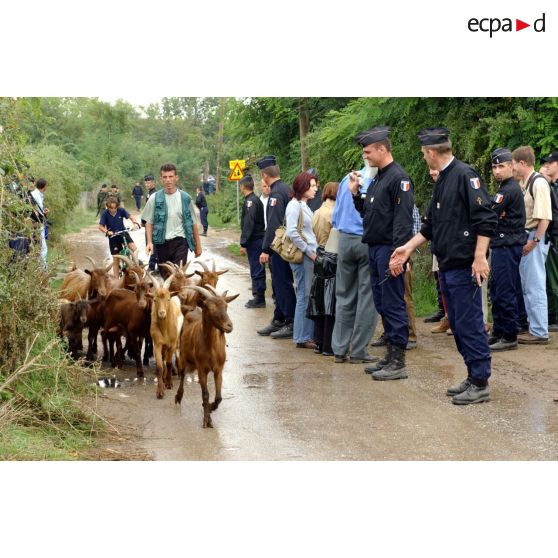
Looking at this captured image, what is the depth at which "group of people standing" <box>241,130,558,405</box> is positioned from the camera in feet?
28.1

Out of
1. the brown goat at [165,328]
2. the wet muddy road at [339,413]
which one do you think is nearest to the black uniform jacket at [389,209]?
the wet muddy road at [339,413]

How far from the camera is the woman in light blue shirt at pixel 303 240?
11.4 m

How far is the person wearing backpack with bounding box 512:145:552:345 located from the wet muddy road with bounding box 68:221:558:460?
337 millimetres

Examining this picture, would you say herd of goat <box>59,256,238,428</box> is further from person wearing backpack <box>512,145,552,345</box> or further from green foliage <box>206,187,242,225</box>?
green foliage <box>206,187,242,225</box>

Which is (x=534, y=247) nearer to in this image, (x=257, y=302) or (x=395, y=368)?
(x=395, y=368)

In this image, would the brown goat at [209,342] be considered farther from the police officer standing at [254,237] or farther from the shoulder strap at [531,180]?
the police officer standing at [254,237]

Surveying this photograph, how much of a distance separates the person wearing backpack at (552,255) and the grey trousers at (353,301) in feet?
8.88

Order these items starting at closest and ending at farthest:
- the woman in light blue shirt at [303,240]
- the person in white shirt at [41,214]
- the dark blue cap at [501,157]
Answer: the person in white shirt at [41,214], the dark blue cap at [501,157], the woman in light blue shirt at [303,240]

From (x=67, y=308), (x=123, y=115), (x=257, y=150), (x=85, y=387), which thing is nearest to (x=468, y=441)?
(x=85, y=387)

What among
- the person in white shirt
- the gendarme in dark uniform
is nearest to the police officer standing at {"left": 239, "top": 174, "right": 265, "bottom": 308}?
the person in white shirt

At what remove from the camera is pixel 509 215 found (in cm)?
1078

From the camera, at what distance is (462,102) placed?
46.4 feet

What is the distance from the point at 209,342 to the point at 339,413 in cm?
129

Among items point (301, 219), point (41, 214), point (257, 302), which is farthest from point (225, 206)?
point (41, 214)
